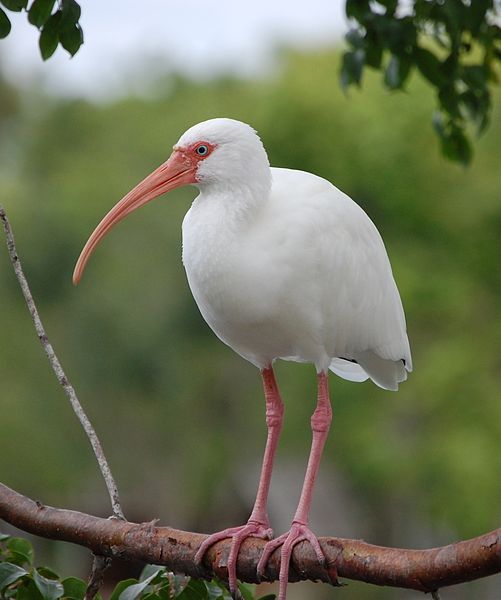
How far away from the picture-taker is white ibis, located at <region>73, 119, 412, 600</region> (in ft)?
14.2

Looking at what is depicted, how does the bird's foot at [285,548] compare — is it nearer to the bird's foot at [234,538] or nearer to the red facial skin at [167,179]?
the bird's foot at [234,538]

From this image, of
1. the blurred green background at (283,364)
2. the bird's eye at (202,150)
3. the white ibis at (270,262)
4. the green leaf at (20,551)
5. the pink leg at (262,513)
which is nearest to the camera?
the green leaf at (20,551)

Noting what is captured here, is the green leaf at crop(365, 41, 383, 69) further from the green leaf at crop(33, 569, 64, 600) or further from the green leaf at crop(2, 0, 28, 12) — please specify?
the green leaf at crop(33, 569, 64, 600)

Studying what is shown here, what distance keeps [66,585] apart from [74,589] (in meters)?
0.03

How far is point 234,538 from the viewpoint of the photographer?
4227 millimetres

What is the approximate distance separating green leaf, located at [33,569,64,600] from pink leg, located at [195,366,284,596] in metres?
0.53

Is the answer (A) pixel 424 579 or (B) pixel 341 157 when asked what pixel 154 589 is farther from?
(B) pixel 341 157

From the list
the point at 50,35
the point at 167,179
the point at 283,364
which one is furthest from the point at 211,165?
the point at 283,364

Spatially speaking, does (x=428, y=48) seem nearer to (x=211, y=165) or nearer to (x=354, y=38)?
(x=354, y=38)

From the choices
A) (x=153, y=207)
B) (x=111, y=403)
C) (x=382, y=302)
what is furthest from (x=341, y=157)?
(x=382, y=302)

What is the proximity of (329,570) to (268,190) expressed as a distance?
154 centimetres

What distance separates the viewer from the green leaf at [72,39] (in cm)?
420

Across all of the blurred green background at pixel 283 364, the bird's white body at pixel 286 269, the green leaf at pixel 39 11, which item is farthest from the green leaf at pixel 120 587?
the blurred green background at pixel 283 364

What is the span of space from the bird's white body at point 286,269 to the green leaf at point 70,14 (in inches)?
32.8
